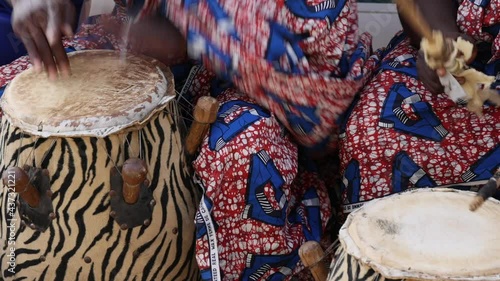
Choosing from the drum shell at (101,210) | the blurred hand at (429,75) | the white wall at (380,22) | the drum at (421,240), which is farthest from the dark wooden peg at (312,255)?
the white wall at (380,22)

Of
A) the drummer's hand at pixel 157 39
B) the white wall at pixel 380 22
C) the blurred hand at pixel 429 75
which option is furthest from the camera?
the white wall at pixel 380 22

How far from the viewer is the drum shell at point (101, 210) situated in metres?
1.48

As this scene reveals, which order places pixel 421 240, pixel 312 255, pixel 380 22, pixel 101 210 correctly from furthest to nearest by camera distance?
pixel 380 22 < pixel 101 210 < pixel 312 255 < pixel 421 240

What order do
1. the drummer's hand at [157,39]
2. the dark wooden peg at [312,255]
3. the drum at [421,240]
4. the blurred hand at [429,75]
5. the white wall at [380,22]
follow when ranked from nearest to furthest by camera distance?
1. the drum at [421,240]
2. the dark wooden peg at [312,255]
3. the blurred hand at [429,75]
4. the drummer's hand at [157,39]
5. the white wall at [380,22]

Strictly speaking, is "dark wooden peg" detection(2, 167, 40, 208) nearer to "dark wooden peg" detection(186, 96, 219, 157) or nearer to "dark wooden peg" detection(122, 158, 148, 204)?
"dark wooden peg" detection(122, 158, 148, 204)

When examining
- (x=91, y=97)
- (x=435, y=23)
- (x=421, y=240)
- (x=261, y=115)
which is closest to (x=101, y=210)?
(x=91, y=97)

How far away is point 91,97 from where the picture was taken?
151cm

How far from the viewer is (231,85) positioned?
1741 mm

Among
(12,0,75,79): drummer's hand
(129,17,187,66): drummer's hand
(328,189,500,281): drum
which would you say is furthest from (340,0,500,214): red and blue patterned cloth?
(12,0,75,79): drummer's hand

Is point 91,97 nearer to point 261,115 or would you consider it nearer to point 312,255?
point 261,115

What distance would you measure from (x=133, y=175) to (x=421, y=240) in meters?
A: 0.54

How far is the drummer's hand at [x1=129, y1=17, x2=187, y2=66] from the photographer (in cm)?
170

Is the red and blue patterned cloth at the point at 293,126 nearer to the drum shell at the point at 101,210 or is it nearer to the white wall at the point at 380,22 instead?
the drum shell at the point at 101,210

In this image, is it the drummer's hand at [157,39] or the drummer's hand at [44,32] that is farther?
the drummer's hand at [157,39]
